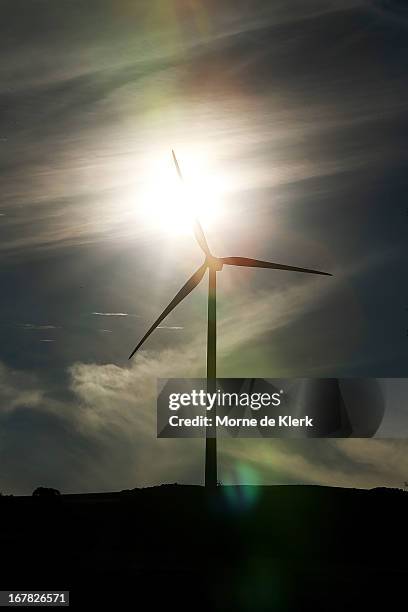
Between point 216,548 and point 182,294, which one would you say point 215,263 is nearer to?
A: point 182,294

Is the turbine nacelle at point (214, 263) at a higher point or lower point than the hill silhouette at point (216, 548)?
higher

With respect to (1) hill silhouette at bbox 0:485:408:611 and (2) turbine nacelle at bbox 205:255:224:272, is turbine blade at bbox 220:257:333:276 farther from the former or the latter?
(1) hill silhouette at bbox 0:485:408:611

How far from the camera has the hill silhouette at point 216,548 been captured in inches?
2291

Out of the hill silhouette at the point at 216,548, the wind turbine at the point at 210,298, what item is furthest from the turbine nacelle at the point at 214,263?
the hill silhouette at the point at 216,548

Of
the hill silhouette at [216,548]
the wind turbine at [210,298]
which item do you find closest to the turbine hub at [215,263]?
the wind turbine at [210,298]

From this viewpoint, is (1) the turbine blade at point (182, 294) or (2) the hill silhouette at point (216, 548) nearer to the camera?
(2) the hill silhouette at point (216, 548)

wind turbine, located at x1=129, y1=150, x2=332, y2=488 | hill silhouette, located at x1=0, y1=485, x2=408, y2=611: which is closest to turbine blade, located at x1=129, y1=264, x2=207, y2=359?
wind turbine, located at x1=129, y1=150, x2=332, y2=488

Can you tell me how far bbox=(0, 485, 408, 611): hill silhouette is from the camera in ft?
191

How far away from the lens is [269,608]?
177ft

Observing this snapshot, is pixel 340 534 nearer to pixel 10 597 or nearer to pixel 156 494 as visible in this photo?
pixel 156 494

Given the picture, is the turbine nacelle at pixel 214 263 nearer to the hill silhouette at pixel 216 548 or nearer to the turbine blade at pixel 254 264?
the turbine blade at pixel 254 264

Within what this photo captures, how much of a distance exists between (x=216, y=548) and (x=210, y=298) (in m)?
19.9

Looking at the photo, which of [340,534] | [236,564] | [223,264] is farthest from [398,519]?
[223,264]

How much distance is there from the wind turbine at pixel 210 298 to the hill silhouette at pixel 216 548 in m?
3.82
